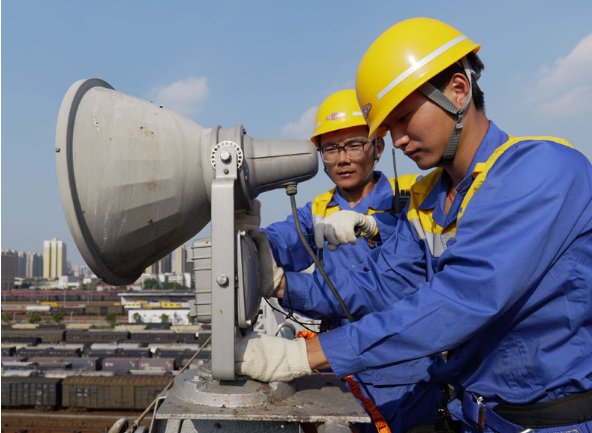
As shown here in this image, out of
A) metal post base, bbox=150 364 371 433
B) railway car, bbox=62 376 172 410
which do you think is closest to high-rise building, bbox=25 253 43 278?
railway car, bbox=62 376 172 410

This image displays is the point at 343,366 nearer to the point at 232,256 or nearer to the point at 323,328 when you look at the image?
the point at 232,256

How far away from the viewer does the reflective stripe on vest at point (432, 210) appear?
1702 millimetres

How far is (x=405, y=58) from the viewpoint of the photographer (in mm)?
1861

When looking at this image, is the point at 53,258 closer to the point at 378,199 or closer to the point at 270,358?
the point at 378,199

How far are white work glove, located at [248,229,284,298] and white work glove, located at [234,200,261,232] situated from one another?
16 cm

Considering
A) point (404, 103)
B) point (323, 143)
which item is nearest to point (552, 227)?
point (404, 103)

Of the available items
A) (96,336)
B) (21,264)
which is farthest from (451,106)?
(21,264)

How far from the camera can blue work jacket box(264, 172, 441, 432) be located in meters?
2.48

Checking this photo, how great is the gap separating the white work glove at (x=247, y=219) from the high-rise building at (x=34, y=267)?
491 ft

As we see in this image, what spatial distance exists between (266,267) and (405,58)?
4.20 feet

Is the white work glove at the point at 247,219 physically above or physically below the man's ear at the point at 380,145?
below

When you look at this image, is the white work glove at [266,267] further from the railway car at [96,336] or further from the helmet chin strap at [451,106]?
the railway car at [96,336]

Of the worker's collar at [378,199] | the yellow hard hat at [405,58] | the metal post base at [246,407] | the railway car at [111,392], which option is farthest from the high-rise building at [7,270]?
the yellow hard hat at [405,58]

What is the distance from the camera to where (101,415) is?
1912 centimetres
